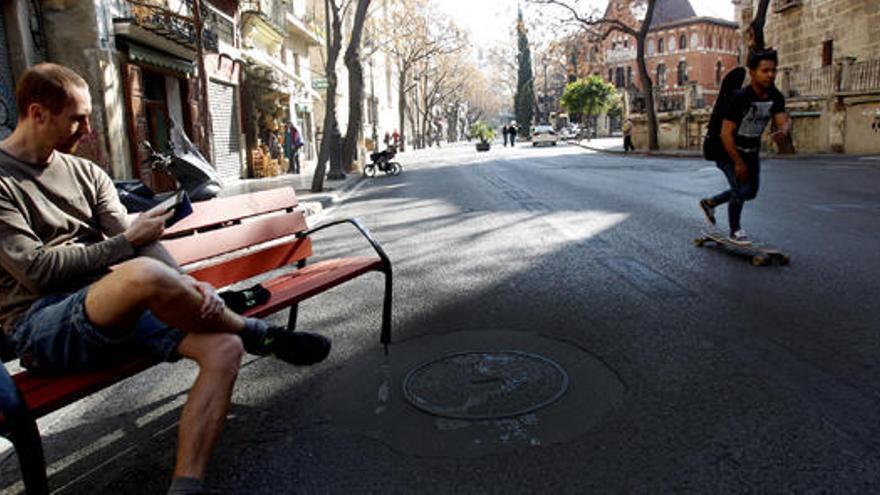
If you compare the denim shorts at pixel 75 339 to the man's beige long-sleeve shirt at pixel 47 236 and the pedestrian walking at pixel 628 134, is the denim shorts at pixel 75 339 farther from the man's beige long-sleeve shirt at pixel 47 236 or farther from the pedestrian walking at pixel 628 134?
the pedestrian walking at pixel 628 134

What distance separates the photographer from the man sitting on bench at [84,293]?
2.43m

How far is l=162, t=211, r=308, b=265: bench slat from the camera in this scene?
3.70 m

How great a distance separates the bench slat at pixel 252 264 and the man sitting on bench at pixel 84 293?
891 millimetres

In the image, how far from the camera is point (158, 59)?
696 inches

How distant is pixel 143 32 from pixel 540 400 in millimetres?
15846

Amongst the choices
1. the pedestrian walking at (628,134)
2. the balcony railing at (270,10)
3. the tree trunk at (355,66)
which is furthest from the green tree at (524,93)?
the tree trunk at (355,66)

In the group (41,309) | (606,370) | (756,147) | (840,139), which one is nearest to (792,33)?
(840,139)

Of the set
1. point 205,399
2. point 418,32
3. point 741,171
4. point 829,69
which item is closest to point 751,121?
point 741,171

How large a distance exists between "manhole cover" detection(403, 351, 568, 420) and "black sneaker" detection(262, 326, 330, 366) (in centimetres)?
65

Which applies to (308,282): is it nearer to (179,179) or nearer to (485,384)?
(179,179)

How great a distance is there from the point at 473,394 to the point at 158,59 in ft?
56.4

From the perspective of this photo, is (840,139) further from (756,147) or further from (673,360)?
(673,360)

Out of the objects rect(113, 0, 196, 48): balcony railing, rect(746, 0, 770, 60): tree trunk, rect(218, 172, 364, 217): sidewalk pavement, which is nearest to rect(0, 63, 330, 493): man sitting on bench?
rect(218, 172, 364, 217): sidewalk pavement

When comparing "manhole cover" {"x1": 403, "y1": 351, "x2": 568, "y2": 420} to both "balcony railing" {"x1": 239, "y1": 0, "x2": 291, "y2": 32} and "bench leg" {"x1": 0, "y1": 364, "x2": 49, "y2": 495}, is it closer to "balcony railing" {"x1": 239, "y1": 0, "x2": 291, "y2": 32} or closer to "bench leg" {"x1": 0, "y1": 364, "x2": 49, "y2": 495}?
"bench leg" {"x1": 0, "y1": 364, "x2": 49, "y2": 495}
